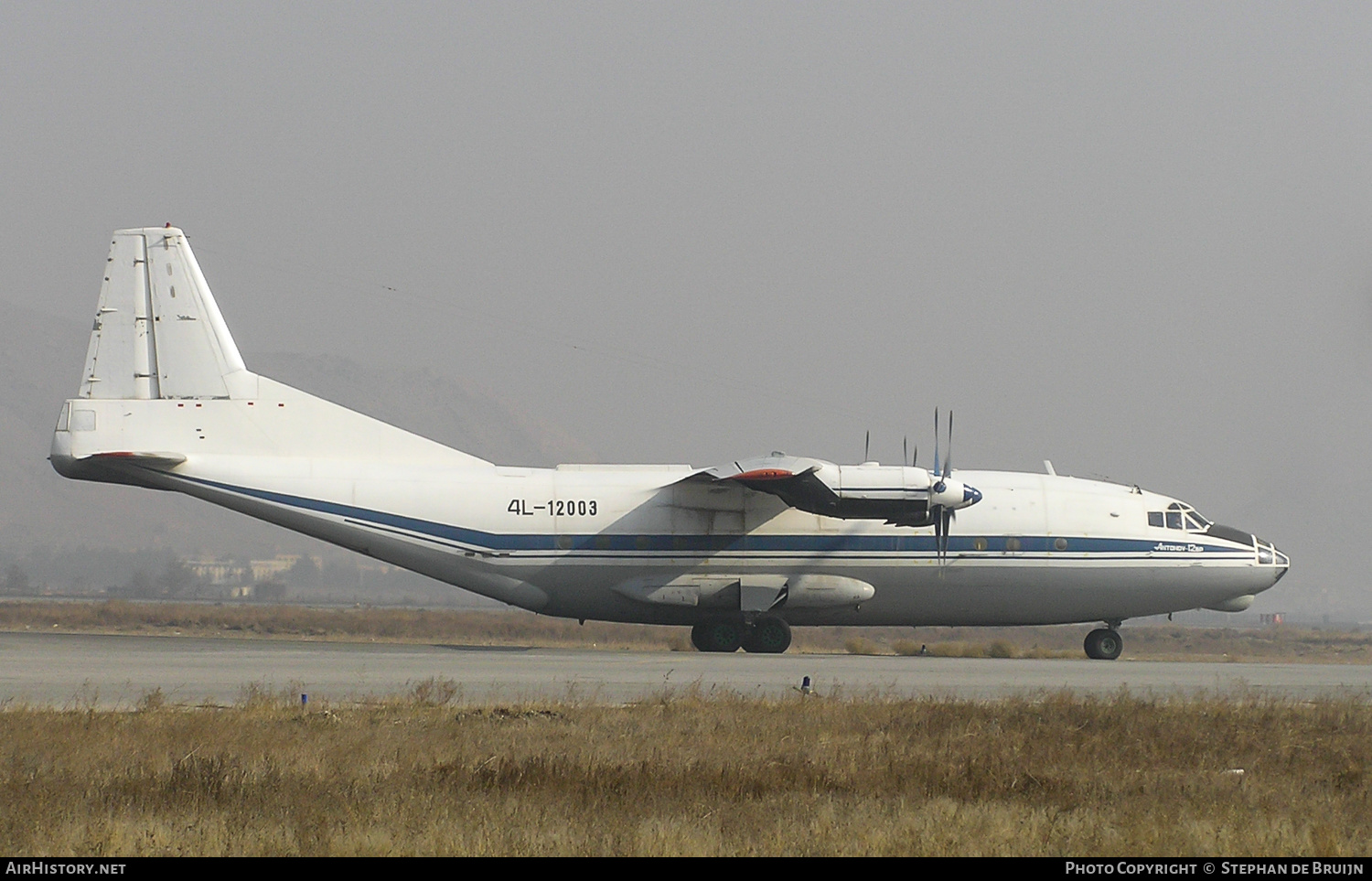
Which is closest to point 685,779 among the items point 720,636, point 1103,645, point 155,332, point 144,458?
point 720,636

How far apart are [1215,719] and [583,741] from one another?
7.98 meters

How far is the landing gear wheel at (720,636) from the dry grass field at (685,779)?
12975mm

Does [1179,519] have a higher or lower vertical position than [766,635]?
higher

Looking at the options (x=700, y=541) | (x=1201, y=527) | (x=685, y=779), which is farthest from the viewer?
(x=1201, y=527)

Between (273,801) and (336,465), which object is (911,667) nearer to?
(336,465)

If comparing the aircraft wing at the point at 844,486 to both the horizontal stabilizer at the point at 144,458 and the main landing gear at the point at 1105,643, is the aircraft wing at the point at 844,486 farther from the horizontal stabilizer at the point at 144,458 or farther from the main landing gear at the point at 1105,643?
the horizontal stabilizer at the point at 144,458

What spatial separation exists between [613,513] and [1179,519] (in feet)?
44.1

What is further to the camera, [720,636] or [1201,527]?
[1201,527]

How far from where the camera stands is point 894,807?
11.3 m

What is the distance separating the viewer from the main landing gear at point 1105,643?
32.8 m

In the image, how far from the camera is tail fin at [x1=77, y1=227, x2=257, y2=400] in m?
29.8

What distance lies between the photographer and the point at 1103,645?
32875 millimetres

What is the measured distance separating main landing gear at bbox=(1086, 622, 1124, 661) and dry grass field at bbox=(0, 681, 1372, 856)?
1479 cm

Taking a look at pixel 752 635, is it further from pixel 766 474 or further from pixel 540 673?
pixel 540 673
